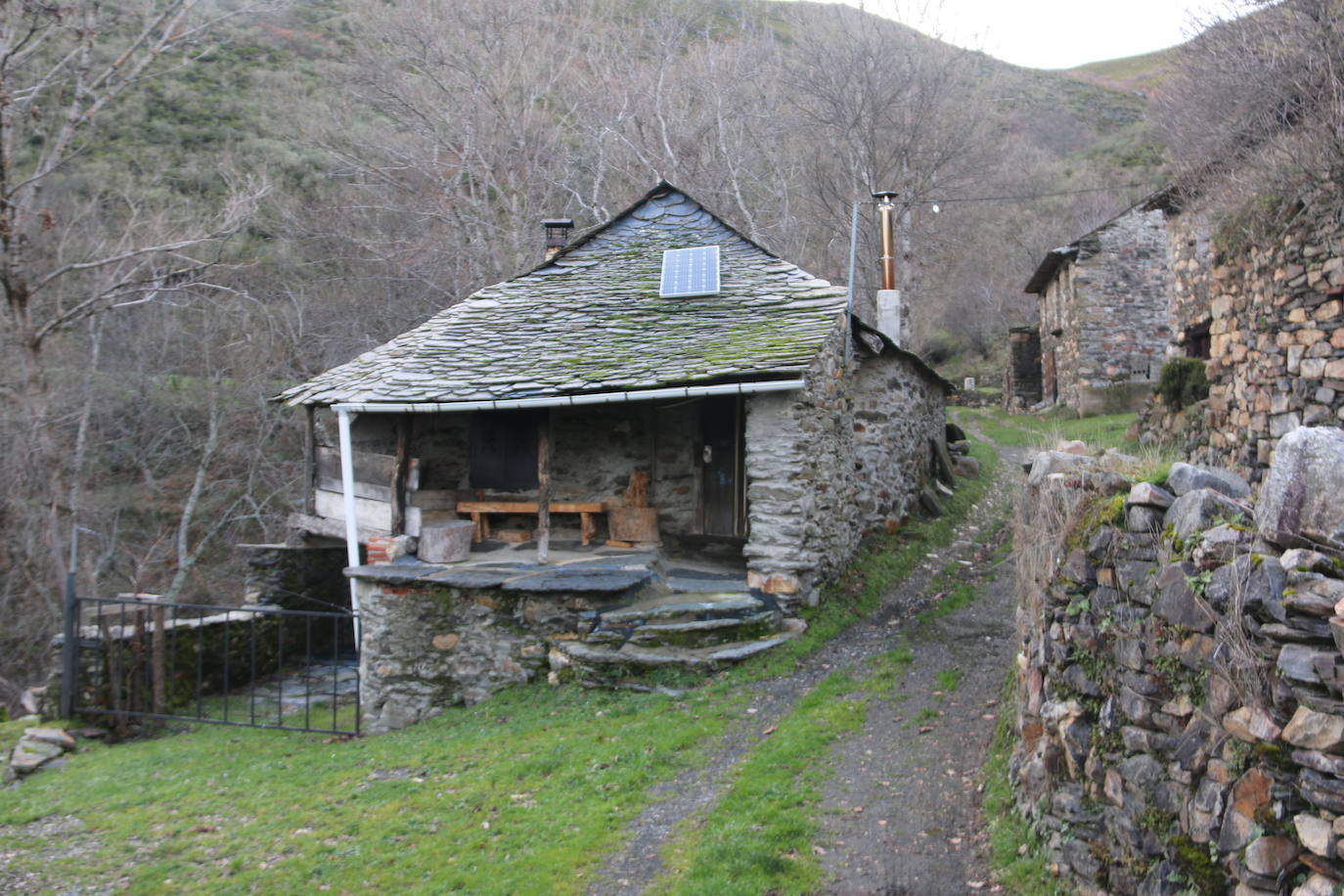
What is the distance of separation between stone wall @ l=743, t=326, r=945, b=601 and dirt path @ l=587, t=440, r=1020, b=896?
100 centimetres

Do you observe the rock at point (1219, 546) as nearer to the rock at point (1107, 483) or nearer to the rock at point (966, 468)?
the rock at point (1107, 483)

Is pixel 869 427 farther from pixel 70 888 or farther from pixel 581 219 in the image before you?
pixel 581 219

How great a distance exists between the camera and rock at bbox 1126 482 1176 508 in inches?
146

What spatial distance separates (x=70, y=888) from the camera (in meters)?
5.70

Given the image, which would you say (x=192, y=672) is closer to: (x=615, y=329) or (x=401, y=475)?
(x=401, y=475)

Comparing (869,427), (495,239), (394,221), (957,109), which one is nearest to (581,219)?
(495,239)

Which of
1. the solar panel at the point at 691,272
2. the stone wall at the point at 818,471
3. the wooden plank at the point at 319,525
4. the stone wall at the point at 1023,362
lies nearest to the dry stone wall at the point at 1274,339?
the stone wall at the point at 818,471

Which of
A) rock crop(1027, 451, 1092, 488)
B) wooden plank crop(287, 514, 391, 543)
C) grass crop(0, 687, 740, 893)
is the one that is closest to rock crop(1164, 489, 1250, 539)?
rock crop(1027, 451, 1092, 488)

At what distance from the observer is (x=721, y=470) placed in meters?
11.2

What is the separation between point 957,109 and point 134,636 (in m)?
22.7

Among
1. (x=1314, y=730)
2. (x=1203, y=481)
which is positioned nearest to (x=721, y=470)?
(x=1203, y=481)

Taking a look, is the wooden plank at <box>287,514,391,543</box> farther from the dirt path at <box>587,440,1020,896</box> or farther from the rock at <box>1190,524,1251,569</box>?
the rock at <box>1190,524,1251,569</box>

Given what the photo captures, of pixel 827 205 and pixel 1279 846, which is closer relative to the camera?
pixel 1279 846

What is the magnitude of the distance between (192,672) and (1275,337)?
12627 millimetres
